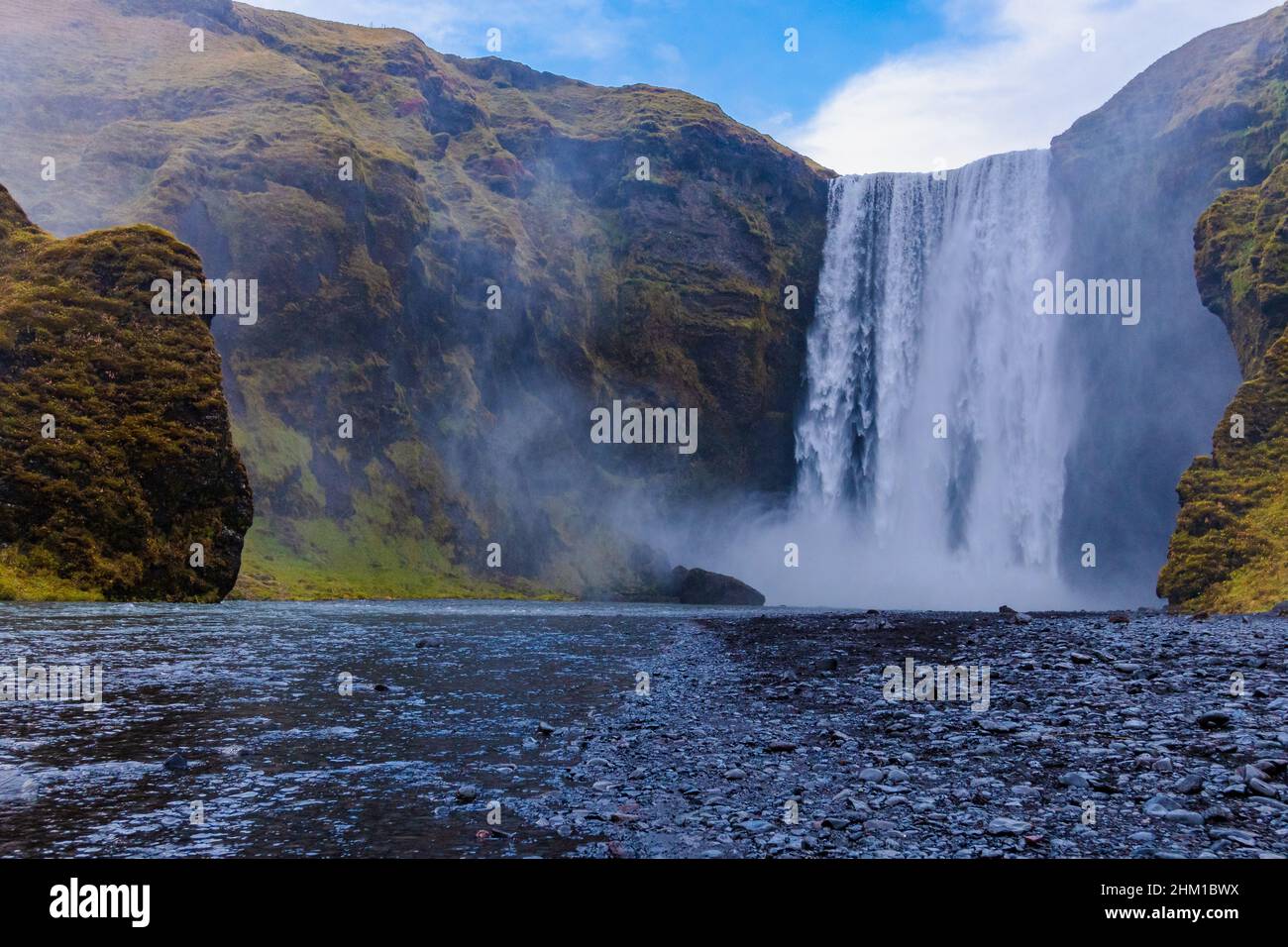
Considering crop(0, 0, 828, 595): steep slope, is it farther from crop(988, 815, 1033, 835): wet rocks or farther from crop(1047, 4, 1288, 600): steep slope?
crop(988, 815, 1033, 835): wet rocks

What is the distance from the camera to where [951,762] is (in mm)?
10648

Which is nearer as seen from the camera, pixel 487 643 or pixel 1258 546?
pixel 487 643

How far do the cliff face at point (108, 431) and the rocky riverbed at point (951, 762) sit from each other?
3787cm

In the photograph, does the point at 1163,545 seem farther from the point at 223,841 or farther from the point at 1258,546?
the point at 223,841

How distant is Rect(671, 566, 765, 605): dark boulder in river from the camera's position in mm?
80500

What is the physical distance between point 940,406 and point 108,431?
65.0m

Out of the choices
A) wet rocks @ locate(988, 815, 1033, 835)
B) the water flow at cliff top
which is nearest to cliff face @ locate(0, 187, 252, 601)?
wet rocks @ locate(988, 815, 1033, 835)

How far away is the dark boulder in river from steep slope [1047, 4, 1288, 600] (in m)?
27.8

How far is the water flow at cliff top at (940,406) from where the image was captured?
7238 cm
